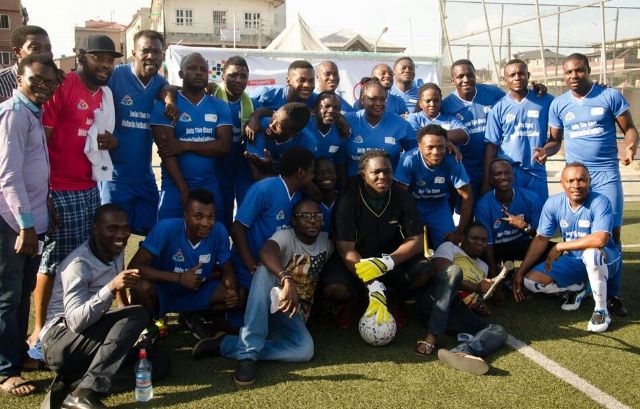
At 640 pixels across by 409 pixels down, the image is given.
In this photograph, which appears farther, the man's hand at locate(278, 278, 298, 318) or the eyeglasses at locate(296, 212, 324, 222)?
the eyeglasses at locate(296, 212, 324, 222)

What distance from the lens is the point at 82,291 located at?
3.50m

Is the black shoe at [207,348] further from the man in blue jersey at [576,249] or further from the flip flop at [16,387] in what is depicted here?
the man in blue jersey at [576,249]

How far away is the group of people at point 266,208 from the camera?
3518 millimetres

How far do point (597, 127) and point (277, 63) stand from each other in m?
6.74

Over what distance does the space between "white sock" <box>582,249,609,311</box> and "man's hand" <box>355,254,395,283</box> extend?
1.79m

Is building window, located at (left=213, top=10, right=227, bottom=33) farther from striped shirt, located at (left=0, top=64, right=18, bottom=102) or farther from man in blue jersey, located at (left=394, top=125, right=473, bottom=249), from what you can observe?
striped shirt, located at (left=0, top=64, right=18, bottom=102)

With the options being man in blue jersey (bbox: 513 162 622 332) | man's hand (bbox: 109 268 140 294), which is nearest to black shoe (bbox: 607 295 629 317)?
man in blue jersey (bbox: 513 162 622 332)

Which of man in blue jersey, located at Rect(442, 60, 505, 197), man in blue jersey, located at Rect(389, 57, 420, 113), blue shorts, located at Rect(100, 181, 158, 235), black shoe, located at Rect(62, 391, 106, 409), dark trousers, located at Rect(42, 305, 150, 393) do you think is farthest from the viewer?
man in blue jersey, located at Rect(389, 57, 420, 113)

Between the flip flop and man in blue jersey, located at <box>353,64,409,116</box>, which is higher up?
man in blue jersey, located at <box>353,64,409,116</box>

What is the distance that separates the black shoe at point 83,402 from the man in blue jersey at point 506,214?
371 centimetres

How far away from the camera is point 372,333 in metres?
4.29

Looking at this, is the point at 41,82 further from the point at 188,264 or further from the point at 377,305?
the point at 377,305

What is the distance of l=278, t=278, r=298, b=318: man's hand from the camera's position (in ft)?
12.9

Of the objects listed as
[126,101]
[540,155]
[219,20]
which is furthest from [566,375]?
[219,20]
